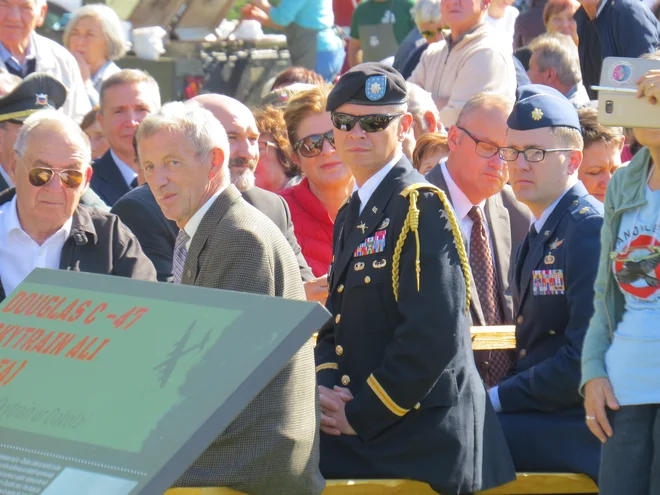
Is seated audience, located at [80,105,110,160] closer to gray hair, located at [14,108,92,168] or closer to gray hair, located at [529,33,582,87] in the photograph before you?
gray hair, located at [14,108,92,168]

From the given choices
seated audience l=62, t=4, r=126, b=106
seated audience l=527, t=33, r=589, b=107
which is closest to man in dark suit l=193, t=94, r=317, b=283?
seated audience l=62, t=4, r=126, b=106

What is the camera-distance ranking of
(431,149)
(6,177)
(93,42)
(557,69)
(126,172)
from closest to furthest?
1. (6,177)
2. (431,149)
3. (126,172)
4. (557,69)
5. (93,42)

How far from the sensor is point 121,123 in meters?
6.39

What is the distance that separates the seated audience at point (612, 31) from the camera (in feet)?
24.2

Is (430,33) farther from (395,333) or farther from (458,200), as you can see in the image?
(395,333)

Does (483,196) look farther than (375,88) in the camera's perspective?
Yes

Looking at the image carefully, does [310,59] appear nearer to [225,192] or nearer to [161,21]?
[161,21]

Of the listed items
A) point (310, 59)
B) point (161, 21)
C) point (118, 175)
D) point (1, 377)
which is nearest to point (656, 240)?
point (1, 377)

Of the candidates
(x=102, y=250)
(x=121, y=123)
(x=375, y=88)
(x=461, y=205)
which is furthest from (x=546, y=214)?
(x=121, y=123)

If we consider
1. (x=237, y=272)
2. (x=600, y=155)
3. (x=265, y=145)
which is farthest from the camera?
(x=265, y=145)

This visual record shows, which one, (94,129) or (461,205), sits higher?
(461,205)

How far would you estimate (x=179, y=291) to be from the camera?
2.71 metres

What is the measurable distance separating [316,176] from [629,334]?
2399 millimetres

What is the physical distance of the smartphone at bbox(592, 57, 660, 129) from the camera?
3180 millimetres
